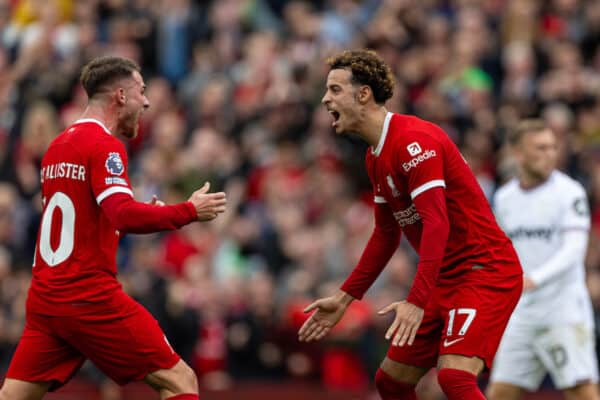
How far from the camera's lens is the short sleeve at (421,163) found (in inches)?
300

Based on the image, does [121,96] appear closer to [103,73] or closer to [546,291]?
[103,73]

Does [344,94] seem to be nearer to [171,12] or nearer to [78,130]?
[78,130]

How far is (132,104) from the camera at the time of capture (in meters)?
8.05

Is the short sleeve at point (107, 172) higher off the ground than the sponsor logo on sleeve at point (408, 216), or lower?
higher

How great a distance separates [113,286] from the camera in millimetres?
7852

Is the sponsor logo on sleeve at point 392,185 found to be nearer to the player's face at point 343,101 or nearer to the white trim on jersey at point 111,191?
the player's face at point 343,101

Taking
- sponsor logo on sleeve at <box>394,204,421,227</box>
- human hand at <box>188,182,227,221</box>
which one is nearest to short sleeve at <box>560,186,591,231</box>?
sponsor logo on sleeve at <box>394,204,421,227</box>

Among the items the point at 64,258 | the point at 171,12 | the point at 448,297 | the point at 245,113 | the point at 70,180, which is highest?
the point at 171,12

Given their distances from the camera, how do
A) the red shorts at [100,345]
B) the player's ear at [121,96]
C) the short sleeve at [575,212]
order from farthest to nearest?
the short sleeve at [575,212], the player's ear at [121,96], the red shorts at [100,345]

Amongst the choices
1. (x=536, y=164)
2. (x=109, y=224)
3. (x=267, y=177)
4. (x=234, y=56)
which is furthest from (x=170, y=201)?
(x=109, y=224)

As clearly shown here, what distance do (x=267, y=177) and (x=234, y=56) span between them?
3.17 meters

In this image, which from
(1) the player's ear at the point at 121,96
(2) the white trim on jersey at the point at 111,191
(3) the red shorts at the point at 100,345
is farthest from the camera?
(1) the player's ear at the point at 121,96

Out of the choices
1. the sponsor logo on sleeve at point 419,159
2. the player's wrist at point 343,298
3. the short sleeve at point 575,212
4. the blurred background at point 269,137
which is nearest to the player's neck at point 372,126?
the sponsor logo on sleeve at point 419,159

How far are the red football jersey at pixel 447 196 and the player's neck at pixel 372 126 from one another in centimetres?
4
